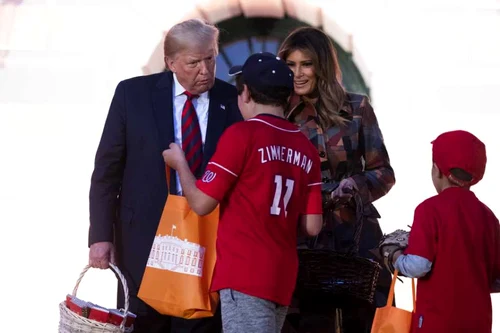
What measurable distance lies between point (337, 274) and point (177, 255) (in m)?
0.62

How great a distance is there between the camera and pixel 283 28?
6934 mm

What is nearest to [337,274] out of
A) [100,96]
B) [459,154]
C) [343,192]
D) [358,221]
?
[358,221]

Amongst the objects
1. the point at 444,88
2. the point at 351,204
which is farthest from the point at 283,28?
the point at 351,204

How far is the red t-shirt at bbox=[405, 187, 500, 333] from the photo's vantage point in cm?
434

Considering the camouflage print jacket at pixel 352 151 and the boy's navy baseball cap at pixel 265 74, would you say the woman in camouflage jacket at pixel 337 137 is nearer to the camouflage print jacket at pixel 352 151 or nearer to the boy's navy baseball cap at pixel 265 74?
the camouflage print jacket at pixel 352 151

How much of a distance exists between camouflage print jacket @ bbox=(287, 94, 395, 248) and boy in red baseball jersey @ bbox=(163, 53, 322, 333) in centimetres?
82

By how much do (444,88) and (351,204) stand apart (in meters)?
1.71

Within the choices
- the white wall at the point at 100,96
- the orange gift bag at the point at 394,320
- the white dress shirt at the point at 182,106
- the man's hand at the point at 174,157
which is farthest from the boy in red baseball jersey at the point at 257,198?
the white wall at the point at 100,96

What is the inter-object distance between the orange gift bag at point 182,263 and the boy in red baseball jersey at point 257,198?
0.47ft

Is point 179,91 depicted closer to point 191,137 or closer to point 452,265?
point 191,137

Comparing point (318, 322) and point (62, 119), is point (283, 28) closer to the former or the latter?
point (62, 119)

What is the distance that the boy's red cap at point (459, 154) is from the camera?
4418mm

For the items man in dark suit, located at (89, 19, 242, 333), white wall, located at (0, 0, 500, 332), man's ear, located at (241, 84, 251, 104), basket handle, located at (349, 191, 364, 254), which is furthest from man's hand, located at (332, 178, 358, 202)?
white wall, located at (0, 0, 500, 332)

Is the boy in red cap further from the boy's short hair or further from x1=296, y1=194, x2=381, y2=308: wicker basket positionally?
the boy's short hair
